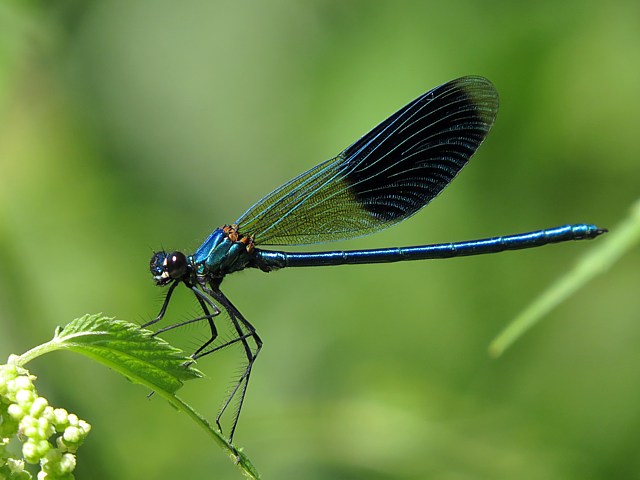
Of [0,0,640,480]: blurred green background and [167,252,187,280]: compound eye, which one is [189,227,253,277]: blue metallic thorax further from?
[0,0,640,480]: blurred green background

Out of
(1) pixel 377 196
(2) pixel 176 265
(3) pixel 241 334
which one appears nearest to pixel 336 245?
(1) pixel 377 196

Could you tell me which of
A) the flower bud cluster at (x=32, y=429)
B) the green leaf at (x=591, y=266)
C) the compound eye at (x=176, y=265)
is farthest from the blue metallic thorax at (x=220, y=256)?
the flower bud cluster at (x=32, y=429)

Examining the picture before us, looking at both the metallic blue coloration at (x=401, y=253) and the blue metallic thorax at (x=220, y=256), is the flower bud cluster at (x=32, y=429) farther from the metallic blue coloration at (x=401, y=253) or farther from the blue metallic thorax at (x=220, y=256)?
the metallic blue coloration at (x=401, y=253)

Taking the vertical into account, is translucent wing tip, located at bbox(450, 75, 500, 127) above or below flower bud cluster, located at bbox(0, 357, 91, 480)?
above

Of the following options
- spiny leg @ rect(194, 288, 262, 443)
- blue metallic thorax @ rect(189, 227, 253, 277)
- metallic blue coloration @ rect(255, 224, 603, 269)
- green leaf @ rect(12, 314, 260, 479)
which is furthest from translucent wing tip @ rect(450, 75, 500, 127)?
green leaf @ rect(12, 314, 260, 479)

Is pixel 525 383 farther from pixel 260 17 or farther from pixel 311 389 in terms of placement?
pixel 260 17
